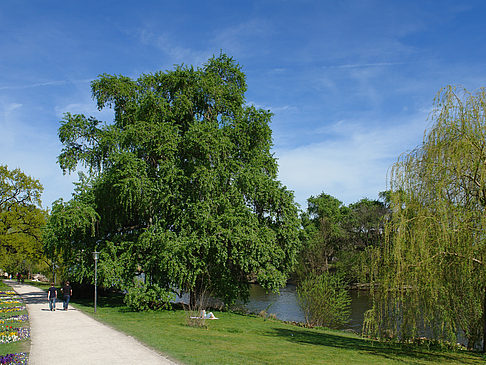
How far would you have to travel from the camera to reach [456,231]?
10.9 metres

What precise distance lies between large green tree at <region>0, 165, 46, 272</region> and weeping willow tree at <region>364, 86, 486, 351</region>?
37.0 meters

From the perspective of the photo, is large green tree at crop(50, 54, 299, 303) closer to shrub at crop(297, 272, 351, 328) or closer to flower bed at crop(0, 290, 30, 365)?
shrub at crop(297, 272, 351, 328)

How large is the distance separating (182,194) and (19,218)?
2652 centimetres

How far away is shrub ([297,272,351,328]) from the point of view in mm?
21047

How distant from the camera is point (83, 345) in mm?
11539

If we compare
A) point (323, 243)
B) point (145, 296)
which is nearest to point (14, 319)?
point (145, 296)

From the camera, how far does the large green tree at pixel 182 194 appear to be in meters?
21.3

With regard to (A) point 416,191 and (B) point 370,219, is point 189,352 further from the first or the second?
(B) point 370,219

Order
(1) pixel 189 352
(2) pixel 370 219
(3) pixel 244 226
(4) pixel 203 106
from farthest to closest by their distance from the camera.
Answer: (2) pixel 370 219
(4) pixel 203 106
(3) pixel 244 226
(1) pixel 189 352

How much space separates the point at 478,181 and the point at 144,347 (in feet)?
34.5

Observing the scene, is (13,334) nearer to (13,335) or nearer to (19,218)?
(13,335)

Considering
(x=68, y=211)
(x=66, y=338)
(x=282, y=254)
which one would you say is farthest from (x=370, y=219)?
(x=66, y=338)

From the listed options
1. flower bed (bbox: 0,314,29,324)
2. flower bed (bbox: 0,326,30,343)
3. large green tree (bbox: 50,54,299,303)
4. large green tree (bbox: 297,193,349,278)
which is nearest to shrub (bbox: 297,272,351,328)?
large green tree (bbox: 50,54,299,303)

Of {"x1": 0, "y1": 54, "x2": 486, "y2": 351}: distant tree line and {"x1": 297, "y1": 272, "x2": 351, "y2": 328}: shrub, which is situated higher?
{"x1": 0, "y1": 54, "x2": 486, "y2": 351}: distant tree line
